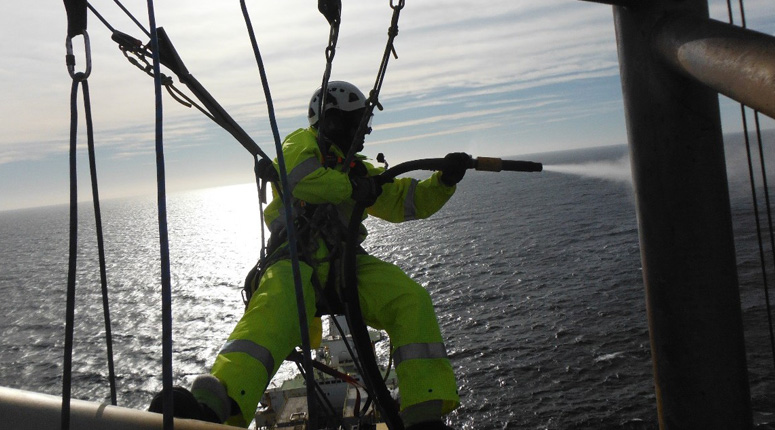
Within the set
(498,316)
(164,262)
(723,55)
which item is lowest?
(498,316)

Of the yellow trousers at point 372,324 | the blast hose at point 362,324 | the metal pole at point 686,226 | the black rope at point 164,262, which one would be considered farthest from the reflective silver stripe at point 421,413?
the black rope at point 164,262

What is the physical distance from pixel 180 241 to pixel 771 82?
137m

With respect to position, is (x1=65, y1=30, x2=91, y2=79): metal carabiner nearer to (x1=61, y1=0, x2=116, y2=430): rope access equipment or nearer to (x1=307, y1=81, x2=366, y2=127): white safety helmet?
(x1=61, y1=0, x2=116, y2=430): rope access equipment

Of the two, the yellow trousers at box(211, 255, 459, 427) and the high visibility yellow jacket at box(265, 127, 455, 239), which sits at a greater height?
the high visibility yellow jacket at box(265, 127, 455, 239)

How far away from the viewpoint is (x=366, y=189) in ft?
13.6

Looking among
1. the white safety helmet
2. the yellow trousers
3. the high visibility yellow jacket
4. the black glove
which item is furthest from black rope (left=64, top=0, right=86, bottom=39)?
the black glove

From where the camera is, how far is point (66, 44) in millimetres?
1902

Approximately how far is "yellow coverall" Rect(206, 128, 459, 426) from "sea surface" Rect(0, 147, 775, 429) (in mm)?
2310

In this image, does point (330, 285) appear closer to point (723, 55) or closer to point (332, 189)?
point (332, 189)

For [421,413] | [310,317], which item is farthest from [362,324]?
[421,413]

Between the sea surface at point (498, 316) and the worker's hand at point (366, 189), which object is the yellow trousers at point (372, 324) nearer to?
the worker's hand at point (366, 189)

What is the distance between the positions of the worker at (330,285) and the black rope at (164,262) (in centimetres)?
126

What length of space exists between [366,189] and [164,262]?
2644 mm

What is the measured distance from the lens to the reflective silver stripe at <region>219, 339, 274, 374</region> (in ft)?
10.5
